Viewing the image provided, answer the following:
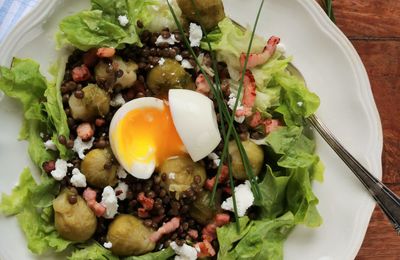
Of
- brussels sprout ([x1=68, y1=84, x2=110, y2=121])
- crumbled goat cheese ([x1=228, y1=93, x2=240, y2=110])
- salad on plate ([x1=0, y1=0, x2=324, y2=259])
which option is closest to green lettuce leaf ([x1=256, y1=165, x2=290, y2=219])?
salad on plate ([x1=0, y1=0, x2=324, y2=259])

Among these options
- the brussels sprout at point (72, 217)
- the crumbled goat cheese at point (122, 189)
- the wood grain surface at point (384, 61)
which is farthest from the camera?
the wood grain surface at point (384, 61)

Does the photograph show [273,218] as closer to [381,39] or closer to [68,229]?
[68,229]

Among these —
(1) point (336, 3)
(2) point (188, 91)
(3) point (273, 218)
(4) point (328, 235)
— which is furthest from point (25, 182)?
(1) point (336, 3)

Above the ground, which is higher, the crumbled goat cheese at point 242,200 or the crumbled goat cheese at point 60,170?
the crumbled goat cheese at point 60,170

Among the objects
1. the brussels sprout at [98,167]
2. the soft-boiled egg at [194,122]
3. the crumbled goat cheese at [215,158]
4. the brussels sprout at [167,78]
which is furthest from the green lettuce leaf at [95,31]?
the crumbled goat cheese at [215,158]

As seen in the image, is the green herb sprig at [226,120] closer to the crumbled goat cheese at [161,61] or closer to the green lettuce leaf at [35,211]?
the crumbled goat cheese at [161,61]

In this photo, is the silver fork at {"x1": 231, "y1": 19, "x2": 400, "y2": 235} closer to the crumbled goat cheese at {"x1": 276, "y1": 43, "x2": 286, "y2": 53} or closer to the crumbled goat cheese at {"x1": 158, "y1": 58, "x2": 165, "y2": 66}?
the crumbled goat cheese at {"x1": 276, "y1": 43, "x2": 286, "y2": 53}

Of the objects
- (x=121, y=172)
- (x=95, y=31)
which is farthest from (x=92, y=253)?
(x=95, y=31)
